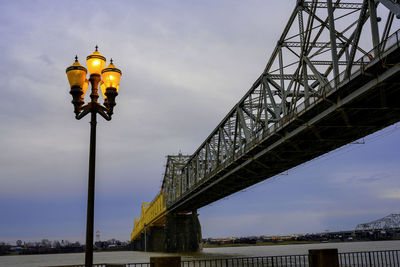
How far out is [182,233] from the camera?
268 ft

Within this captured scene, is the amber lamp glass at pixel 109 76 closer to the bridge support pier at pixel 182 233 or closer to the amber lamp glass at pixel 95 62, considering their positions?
the amber lamp glass at pixel 95 62

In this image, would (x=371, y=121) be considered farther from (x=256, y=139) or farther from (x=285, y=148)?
(x=256, y=139)

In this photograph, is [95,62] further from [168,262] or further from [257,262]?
[257,262]

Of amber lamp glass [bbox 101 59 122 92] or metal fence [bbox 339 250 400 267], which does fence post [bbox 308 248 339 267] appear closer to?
metal fence [bbox 339 250 400 267]

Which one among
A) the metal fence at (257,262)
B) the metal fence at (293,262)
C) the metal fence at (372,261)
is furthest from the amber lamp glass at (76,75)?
the metal fence at (372,261)

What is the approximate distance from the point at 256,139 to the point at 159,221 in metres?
73.8

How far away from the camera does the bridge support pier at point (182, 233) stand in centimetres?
7969

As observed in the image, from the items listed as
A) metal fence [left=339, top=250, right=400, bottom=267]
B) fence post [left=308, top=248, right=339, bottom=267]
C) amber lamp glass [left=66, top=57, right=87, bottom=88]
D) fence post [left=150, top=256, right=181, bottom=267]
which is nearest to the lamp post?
amber lamp glass [left=66, top=57, right=87, bottom=88]

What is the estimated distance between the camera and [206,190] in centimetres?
5744

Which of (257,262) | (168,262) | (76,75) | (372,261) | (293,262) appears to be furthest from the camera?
(293,262)

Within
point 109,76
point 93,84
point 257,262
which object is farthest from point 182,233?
point 109,76

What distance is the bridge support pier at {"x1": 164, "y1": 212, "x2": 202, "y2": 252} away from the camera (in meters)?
79.7

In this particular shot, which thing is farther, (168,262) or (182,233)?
(182,233)

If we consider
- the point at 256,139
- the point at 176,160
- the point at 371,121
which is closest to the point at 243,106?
the point at 256,139
